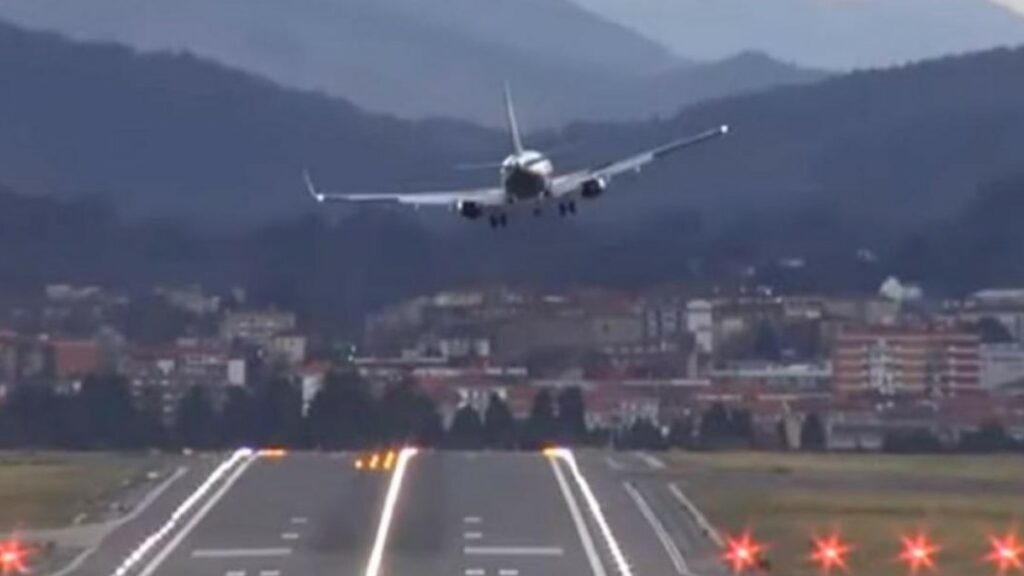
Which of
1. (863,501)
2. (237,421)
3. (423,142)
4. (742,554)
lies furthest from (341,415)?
(742,554)

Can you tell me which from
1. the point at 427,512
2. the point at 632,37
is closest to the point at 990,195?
the point at 427,512

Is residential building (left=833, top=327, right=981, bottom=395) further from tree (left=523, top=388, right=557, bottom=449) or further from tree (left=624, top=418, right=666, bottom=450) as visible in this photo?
tree (left=523, top=388, right=557, bottom=449)

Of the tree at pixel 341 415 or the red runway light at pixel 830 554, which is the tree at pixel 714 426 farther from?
the red runway light at pixel 830 554

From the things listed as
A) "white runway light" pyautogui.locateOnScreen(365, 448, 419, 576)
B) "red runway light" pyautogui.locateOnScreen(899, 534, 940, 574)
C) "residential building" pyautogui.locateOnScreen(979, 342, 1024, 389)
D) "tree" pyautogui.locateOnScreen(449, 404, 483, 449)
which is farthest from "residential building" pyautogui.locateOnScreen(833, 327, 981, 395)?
"red runway light" pyautogui.locateOnScreen(899, 534, 940, 574)

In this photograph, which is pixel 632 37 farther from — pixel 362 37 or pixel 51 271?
pixel 51 271

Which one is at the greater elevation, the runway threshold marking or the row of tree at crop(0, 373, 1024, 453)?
the row of tree at crop(0, 373, 1024, 453)

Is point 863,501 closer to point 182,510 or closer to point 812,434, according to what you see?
point 182,510

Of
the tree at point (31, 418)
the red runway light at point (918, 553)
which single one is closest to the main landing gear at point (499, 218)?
the tree at point (31, 418)
